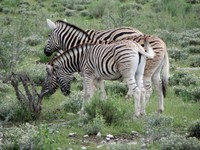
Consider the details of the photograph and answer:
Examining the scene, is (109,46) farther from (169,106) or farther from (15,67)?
(15,67)

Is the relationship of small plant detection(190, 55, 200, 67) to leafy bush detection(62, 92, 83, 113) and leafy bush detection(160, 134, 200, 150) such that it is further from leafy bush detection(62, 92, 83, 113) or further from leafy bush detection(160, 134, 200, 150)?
leafy bush detection(160, 134, 200, 150)

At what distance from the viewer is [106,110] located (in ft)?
33.3

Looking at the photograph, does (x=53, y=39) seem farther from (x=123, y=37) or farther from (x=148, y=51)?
(x=148, y=51)

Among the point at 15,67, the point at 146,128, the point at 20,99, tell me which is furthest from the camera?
the point at 15,67

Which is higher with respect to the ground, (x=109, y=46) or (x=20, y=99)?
(x=109, y=46)

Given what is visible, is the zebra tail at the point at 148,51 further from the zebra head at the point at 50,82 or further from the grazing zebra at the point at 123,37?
the zebra head at the point at 50,82

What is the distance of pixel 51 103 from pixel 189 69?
20.5 ft

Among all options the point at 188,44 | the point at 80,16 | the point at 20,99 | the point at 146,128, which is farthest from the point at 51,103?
the point at 80,16

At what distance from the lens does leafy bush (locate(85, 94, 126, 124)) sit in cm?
1009

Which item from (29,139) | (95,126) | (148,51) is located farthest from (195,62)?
(29,139)

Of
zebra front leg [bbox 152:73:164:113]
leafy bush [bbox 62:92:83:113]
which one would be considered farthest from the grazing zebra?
leafy bush [bbox 62:92:83:113]

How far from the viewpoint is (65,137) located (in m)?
9.26

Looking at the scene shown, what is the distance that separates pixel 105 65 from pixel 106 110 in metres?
1.19

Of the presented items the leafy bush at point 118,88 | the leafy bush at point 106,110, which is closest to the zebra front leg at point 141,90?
the leafy bush at point 106,110
